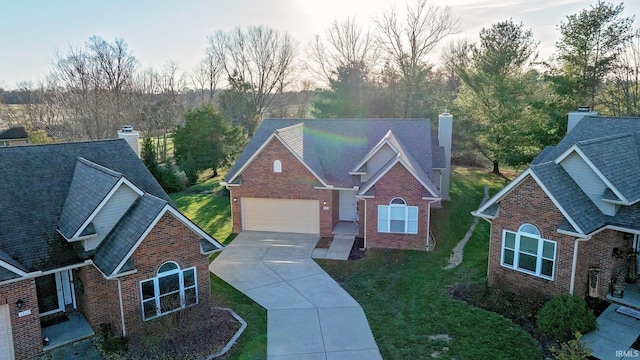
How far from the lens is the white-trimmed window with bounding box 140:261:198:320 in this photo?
13.2m

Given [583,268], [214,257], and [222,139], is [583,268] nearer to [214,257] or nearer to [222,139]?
[214,257]

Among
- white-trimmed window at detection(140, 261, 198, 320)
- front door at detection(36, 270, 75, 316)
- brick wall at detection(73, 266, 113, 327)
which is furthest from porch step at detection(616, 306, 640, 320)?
front door at detection(36, 270, 75, 316)

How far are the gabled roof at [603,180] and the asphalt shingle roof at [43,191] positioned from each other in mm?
13558

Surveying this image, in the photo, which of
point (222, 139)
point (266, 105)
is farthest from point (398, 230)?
point (266, 105)

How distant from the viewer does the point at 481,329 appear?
41.6ft

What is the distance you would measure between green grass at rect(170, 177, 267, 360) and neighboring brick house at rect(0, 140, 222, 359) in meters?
1.51

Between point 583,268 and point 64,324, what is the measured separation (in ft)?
54.7

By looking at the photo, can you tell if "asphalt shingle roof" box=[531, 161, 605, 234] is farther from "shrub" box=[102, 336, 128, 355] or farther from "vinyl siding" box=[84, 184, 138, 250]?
"shrub" box=[102, 336, 128, 355]

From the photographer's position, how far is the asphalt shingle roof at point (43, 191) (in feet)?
41.6

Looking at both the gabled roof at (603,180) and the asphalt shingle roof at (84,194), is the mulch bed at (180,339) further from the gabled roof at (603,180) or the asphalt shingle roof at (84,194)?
the gabled roof at (603,180)

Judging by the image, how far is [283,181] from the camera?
74.2 feet

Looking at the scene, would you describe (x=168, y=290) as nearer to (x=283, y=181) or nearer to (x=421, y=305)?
(x=421, y=305)

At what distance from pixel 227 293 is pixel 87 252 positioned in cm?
516

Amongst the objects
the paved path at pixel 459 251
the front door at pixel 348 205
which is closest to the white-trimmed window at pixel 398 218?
the paved path at pixel 459 251
